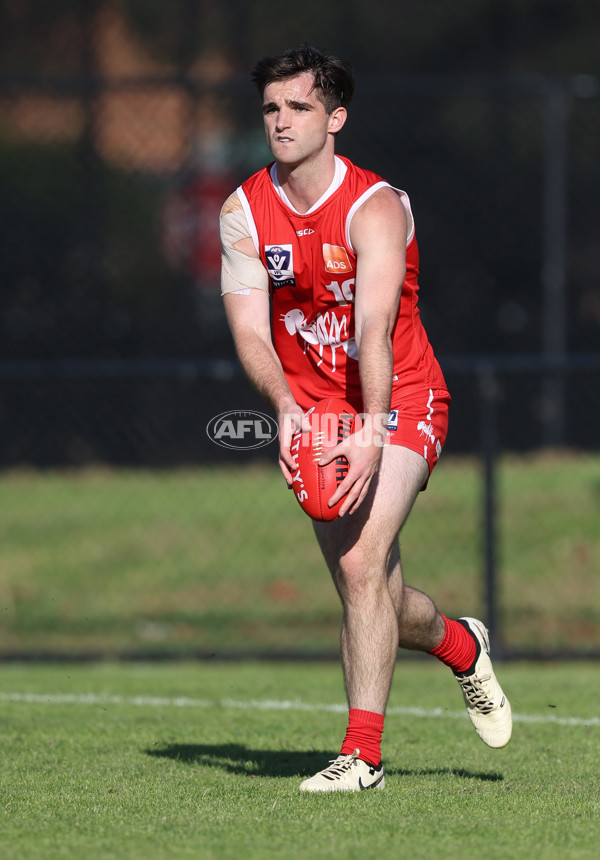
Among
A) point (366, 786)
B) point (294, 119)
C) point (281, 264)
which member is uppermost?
point (294, 119)

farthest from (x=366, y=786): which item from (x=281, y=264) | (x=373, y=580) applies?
(x=281, y=264)

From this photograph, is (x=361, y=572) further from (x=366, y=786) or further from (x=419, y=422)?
(x=366, y=786)

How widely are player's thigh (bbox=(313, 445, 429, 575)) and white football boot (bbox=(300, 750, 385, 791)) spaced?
2.32ft

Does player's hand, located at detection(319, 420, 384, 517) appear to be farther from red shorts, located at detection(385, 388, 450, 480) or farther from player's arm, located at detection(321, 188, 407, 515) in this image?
red shorts, located at detection(385, 388, 450, 480)

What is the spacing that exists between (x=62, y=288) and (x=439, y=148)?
4.04 m

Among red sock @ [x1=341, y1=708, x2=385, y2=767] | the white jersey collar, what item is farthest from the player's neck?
red sock @ [x1=341, y1=708, x2=385, y2=767]

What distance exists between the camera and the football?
4852 millimetres

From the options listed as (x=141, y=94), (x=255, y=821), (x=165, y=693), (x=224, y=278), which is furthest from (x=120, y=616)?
(x=255, y=821)

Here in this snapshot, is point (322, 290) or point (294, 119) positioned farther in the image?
point (322, 290)

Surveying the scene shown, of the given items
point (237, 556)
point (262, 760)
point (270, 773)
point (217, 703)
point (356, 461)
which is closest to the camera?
point (356, 461)

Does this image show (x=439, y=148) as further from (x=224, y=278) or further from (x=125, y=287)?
(x=224, y=278)

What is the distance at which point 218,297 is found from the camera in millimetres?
13781

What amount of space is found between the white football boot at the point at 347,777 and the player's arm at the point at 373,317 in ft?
3.00

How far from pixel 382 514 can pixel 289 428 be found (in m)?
0.48
